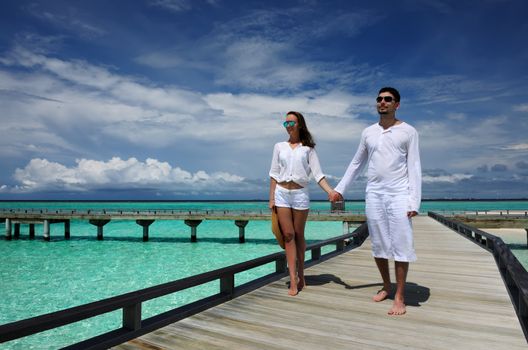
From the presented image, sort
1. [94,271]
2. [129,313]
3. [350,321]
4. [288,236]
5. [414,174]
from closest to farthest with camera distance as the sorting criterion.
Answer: [129,313], [350,321], [414,174], [288,236], [94,271]

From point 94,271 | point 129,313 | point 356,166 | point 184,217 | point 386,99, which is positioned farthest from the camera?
point 184,217

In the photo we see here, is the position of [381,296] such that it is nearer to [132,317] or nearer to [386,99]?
[386,99]

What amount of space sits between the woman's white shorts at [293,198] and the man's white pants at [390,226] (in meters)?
0.71

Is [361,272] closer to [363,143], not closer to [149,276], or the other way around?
[363,143]

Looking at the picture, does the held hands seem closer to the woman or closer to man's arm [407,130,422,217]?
the woman

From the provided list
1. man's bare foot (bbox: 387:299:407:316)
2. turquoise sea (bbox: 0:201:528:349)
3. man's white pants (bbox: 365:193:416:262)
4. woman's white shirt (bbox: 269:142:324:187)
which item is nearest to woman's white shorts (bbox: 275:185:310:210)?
woman's white shirt (bbox: 269:142:324:187)

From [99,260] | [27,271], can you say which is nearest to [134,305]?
[27,271]

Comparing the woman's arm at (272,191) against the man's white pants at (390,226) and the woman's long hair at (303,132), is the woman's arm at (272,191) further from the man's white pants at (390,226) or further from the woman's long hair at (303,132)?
the man's white pants at (390,226)

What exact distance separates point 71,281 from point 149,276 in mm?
3485

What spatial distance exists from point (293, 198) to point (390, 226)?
1088mm

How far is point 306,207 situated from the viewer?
166 inches

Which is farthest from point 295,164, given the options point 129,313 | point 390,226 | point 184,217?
point 184,217

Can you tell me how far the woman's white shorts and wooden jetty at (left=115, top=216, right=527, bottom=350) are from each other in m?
1.07

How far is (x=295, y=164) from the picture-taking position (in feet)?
13.7
